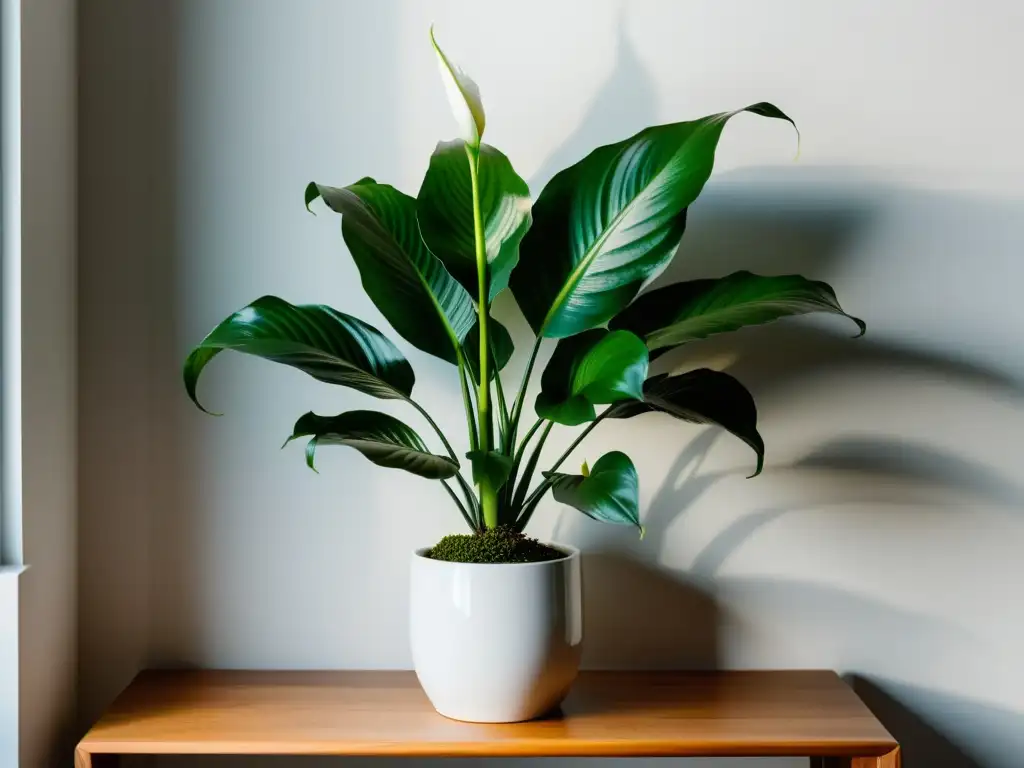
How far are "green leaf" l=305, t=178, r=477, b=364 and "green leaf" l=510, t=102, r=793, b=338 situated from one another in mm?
87

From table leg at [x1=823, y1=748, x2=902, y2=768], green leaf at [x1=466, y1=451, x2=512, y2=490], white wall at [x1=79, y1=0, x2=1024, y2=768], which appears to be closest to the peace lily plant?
green leaf at [x1=466, y1=451, x2=512, y2=490]

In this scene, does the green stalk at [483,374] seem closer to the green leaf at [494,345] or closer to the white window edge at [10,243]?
the green leaf at [494,345]

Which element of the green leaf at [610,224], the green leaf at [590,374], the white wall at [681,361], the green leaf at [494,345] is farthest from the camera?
the white wall at [681,361]

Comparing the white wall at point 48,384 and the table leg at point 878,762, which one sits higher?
the white wall at point 48,384

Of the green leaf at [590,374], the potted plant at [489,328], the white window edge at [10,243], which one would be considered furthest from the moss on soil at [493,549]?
the white window edge at [10,243]

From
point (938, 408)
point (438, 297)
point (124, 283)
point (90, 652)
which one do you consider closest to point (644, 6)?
point (438, 297)

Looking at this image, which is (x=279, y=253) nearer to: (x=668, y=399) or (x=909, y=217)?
(x=668, y=399)

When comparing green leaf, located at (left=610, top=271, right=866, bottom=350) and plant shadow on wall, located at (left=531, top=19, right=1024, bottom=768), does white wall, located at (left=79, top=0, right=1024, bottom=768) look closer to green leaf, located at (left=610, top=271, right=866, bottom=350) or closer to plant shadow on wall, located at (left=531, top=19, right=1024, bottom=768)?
plant shadow on wall, located at (left=531, top=19, right=1024, bottom=768)

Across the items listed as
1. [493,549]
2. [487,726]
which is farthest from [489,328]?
[487,726]

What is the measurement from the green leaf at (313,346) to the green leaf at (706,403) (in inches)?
10.2

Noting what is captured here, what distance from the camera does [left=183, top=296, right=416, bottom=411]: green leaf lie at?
99 cm

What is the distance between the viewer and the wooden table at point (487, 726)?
0.99 meters

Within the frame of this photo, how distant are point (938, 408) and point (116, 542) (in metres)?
1.10

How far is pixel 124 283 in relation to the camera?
1257mm
